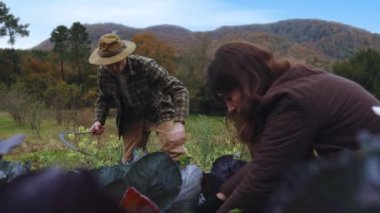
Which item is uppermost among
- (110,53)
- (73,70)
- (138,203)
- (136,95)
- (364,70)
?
(138,203)

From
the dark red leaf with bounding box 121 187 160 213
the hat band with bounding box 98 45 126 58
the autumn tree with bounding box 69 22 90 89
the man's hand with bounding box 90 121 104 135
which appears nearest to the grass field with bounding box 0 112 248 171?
the dark red leaf with bounding box 121 187 160 213

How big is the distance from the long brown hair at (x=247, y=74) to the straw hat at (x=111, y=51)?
3.39 metres

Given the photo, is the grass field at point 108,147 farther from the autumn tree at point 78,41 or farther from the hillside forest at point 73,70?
the autumn tree at point 78,41

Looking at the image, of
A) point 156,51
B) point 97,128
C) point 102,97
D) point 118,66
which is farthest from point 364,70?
point 97,128

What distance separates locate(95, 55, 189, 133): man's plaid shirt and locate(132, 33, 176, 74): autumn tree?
1187 inches

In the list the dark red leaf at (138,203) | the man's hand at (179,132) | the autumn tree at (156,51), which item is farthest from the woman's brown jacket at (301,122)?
the autumn tree at (156,51)

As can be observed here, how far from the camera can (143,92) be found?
19.5 feet

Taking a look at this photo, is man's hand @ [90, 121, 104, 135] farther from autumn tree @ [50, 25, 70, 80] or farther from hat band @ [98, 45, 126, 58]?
autumn tree @ [50, 25, 70, 80]

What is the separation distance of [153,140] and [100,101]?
4329 millimetres

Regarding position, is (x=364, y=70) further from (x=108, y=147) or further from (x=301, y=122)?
(x=301, y=122)

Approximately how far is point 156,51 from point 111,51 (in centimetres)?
3390

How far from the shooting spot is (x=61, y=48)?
4234 centimetres

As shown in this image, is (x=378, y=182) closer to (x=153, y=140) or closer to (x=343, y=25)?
(x=153, y=140)

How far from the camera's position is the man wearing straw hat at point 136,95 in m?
5.70
